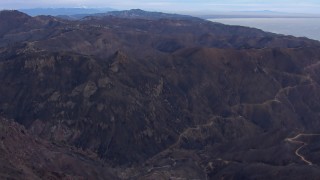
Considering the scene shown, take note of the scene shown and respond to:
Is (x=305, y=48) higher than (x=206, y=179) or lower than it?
higher

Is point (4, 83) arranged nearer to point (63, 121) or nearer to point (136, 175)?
point (63, 121)

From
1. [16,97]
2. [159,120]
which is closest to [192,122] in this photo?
[159,120]

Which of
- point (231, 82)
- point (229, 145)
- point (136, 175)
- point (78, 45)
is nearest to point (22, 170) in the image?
point (136, 175)

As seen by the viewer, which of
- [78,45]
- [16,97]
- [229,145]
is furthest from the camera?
[78,45]

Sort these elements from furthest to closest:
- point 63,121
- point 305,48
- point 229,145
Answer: point 305,48
point 63,121
point 229,145

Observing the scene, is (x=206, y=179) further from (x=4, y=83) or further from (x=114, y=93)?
(x=4, y=83)

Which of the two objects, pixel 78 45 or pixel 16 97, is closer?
pixel 16 97
